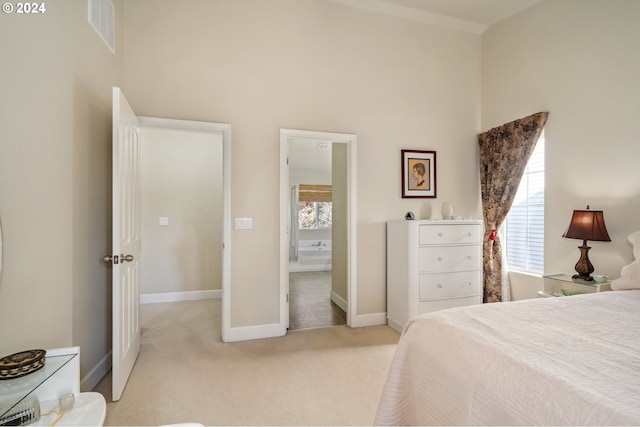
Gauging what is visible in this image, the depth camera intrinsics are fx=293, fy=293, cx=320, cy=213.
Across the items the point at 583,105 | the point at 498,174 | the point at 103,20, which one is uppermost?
the point at 103,20

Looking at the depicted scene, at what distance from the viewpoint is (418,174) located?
11.4ft

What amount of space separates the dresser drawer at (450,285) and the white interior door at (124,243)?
2.56 m

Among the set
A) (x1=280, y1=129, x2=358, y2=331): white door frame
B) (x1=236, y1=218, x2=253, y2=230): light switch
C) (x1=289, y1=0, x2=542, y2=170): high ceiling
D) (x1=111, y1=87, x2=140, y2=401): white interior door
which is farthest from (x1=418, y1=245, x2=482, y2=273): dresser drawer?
(x1=289, y1=0, x2=542, y2=170): high ceiling

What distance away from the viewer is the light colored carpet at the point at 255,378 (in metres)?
1.81

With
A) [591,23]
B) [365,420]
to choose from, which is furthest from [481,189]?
[365,420]

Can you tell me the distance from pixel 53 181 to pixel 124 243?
2.02ft

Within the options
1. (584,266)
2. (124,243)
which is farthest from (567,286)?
(124,243)

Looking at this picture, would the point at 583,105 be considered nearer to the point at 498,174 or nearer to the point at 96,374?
the point at 498,174

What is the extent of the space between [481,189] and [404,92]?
1553 millimetres

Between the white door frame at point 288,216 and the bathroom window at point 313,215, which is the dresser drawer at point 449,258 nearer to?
the white door frame at point 288,216

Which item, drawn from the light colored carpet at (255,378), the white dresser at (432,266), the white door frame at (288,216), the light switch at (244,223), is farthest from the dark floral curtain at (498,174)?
the light switch at (244,223)

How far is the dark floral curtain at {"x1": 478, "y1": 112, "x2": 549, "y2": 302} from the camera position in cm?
316

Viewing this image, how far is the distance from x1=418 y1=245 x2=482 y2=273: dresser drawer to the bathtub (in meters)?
4.02

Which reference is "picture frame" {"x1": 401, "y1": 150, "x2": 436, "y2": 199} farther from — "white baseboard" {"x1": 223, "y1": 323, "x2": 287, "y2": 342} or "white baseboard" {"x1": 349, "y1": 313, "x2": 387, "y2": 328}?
"white baseboard" {"x1": 223, "y1": 323, "x2": 287, "y2": 342}
